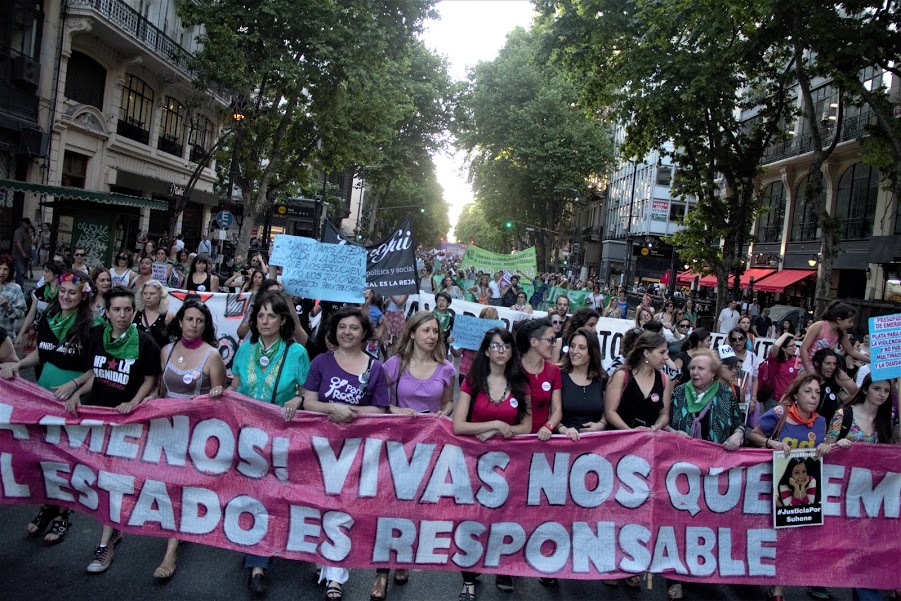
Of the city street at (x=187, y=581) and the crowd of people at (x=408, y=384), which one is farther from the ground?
the crowd of people at (x=408, y=384)

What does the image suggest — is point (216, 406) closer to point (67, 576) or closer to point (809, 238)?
point (67, 576)

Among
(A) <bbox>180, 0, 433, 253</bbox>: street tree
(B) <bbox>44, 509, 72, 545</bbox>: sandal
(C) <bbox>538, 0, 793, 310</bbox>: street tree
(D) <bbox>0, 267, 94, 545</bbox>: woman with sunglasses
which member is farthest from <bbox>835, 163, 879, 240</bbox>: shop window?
(B) <bbox>44, 509, 72, 545</bbox>: sandal

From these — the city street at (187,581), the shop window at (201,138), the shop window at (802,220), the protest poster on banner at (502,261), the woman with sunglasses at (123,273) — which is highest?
the shop window at (201,138)

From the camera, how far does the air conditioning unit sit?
1998 cm

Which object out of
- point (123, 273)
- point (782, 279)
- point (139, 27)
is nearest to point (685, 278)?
point (782, 279)

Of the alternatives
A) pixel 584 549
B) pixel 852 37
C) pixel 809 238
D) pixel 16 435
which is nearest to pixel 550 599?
pixel 584 549

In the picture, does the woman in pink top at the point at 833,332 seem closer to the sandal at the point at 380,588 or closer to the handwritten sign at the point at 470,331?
the handwritten sign at the point at 470,331

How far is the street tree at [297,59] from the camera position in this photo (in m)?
21.0

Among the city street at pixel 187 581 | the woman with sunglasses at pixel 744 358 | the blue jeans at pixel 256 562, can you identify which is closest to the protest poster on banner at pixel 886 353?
the city street at pixel 187 581

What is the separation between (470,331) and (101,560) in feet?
14.7

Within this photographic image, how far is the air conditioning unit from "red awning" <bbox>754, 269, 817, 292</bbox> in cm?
2521

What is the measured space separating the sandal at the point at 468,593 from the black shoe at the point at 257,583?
1.21 metres

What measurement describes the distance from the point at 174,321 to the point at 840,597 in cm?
492

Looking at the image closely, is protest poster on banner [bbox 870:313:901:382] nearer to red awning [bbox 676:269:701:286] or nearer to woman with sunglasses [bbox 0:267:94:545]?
woman with sunglasses [bbox 0:267:94:545]
